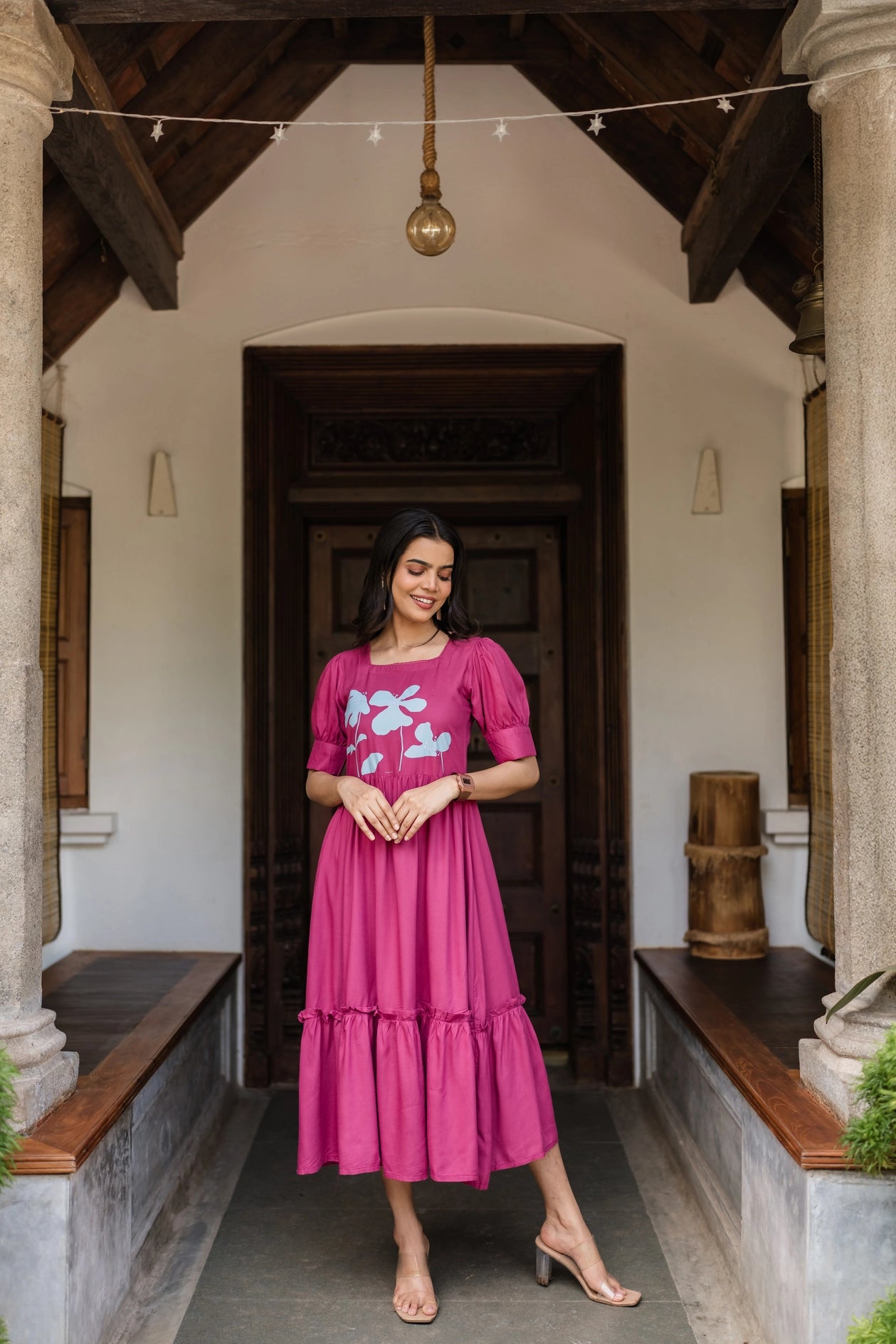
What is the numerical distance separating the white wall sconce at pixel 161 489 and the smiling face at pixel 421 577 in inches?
74.4

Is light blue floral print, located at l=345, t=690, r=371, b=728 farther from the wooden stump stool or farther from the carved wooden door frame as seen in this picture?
the wooden stump stool

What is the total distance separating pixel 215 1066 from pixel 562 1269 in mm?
1538

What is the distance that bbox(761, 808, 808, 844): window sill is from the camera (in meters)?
4.18

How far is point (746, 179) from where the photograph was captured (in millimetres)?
3418

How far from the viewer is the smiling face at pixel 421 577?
2596 mm

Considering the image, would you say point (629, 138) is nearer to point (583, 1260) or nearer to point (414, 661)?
point (414, 661)

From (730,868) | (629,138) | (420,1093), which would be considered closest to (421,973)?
(420,1093)

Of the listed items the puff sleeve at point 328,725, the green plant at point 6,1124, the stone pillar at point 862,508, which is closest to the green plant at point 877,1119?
the stone pillar at point 862,508

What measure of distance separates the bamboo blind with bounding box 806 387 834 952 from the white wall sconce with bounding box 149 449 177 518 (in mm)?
2234

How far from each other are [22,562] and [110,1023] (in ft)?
4.88

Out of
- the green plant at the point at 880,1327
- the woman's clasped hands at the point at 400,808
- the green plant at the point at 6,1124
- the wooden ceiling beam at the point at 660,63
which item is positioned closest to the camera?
the green plant at the point at 880,1327

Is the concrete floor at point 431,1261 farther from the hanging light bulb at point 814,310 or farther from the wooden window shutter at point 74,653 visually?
the hanging light bulb at point 814,310

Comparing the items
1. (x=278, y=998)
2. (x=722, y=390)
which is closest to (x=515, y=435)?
(x=722, y=390)

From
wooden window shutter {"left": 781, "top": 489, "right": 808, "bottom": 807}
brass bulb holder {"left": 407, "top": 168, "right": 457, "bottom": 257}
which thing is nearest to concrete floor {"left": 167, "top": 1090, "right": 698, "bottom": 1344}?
wooden window shutter {"left": 781, "top": 489, "right": 808, "bottom": 807}
